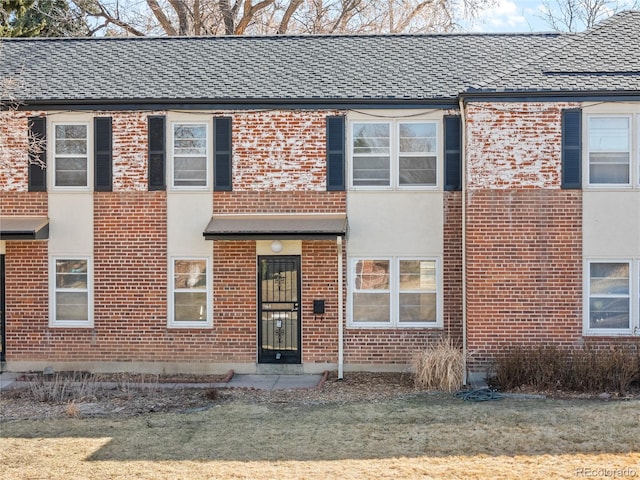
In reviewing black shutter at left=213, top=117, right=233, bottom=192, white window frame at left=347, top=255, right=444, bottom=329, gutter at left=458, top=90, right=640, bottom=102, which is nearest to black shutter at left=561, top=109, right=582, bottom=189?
gutter at left=458, top=90, right=640, bottom=102

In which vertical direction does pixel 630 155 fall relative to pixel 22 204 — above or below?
above

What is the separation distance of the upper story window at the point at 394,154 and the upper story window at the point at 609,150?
269 cm

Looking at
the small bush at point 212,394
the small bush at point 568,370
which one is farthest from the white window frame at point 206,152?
the small bush at point 568,370

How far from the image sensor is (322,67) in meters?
14.9

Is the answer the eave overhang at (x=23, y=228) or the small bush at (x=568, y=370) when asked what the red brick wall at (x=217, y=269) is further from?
the small bush at (x=568, y=370)

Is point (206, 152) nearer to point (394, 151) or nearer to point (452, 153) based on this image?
→ point (394, 151)

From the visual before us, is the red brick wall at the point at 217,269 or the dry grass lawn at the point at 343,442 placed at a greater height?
the red brick wall at the point at 217,269

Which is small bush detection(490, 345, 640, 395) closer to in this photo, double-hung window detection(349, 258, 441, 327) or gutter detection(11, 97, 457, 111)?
double-hung window detection(349, 258, 441, 327)

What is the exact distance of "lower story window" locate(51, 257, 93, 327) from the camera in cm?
1393

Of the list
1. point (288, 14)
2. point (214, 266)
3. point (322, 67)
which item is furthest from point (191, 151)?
point (288, 14)

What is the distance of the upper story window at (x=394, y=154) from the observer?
44.5ft

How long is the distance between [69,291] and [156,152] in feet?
10.1

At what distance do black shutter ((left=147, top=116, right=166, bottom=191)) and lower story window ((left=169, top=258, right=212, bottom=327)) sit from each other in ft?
4.84

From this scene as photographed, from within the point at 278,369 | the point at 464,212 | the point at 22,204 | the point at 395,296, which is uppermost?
the point at 22,204
